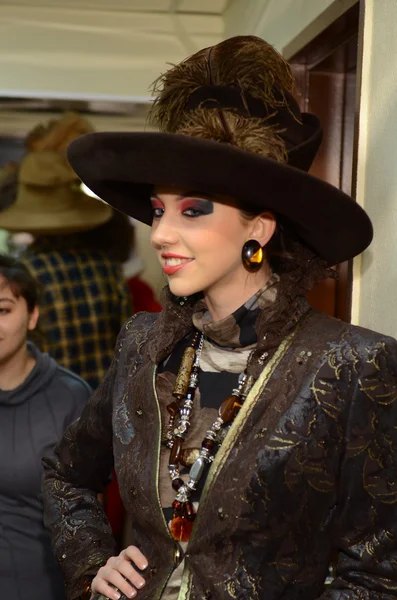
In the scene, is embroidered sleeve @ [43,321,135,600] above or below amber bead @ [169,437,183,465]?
below

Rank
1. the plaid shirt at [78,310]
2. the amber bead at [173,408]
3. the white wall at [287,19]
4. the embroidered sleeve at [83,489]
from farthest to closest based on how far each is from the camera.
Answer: the plaid shirt at [78,310] → the white wall at [287,19] → the embroidered sleeve at [83,489] → the amber bead at [173,408]

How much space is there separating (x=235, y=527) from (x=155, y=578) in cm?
21

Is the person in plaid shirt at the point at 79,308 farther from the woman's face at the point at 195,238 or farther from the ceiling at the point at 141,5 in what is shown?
the woman's face at the point at 195,238

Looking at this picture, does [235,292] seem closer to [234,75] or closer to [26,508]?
[234,75]

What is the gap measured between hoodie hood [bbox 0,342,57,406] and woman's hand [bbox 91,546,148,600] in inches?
46.7

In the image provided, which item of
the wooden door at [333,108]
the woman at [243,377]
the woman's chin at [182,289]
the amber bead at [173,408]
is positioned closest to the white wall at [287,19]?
the wooden door at [333,108]

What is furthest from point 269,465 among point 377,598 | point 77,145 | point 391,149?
point 391,149

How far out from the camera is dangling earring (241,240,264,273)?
1.67 m

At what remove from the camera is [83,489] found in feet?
6.61

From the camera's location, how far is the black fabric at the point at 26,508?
272 cm

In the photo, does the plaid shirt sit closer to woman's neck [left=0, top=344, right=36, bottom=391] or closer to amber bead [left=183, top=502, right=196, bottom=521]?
woman's neck [left=0, top=344, right=36, bottom=391]

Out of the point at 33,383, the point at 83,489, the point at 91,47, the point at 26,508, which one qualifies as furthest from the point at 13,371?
the point at 91,47

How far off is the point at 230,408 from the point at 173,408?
Result: 14cm

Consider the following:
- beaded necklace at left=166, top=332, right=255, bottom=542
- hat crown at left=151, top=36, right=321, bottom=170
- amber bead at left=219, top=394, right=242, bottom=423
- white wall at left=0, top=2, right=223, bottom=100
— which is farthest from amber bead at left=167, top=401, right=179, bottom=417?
white wall at left=0, top=2, right=223, bottom=100
